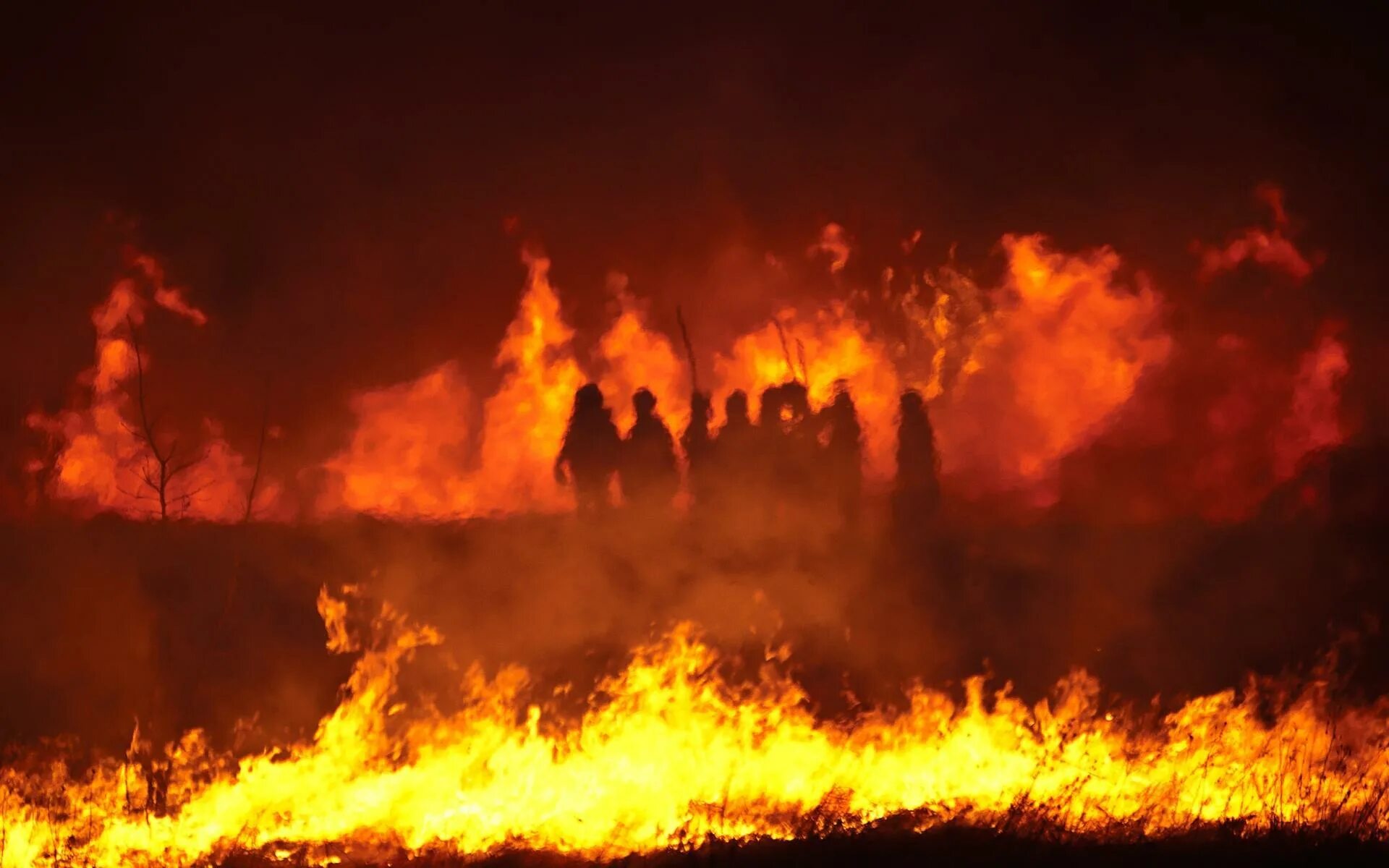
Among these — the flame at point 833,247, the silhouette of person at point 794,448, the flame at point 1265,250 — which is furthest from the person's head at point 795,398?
the flame at point 1265,250

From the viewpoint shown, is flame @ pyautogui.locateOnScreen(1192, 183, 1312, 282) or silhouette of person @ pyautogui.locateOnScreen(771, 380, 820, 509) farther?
flame @ pyautogui.locateOnScreen(1192, 183, 1312, 282)

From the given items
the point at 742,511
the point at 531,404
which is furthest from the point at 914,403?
the point at 531,404

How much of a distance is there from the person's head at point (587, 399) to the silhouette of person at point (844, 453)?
5.54 ft

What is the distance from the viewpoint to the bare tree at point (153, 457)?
7605 mm

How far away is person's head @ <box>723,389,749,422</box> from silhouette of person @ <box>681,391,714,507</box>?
0.13m

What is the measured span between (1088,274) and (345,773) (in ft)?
21.3

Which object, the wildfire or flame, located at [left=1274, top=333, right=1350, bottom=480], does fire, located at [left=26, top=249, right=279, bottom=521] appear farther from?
flame, located at [left=1274, top=333, right=1350, bottom=480]

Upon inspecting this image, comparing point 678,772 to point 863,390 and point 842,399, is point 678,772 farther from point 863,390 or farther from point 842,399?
point 863,390

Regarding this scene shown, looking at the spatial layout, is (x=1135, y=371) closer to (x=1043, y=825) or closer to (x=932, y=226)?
(x=932, y=226)

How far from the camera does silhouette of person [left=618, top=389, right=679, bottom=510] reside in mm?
7773

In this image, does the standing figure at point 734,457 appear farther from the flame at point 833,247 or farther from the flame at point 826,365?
the flame at point 833,247

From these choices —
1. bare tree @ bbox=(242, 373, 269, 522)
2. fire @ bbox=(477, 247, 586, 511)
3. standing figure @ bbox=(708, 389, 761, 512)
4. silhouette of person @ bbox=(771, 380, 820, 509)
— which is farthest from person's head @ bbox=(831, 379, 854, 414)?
bare tree @ bbox=(242, 373, 269, 522)

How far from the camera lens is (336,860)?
6691mm

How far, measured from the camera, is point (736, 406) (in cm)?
789
